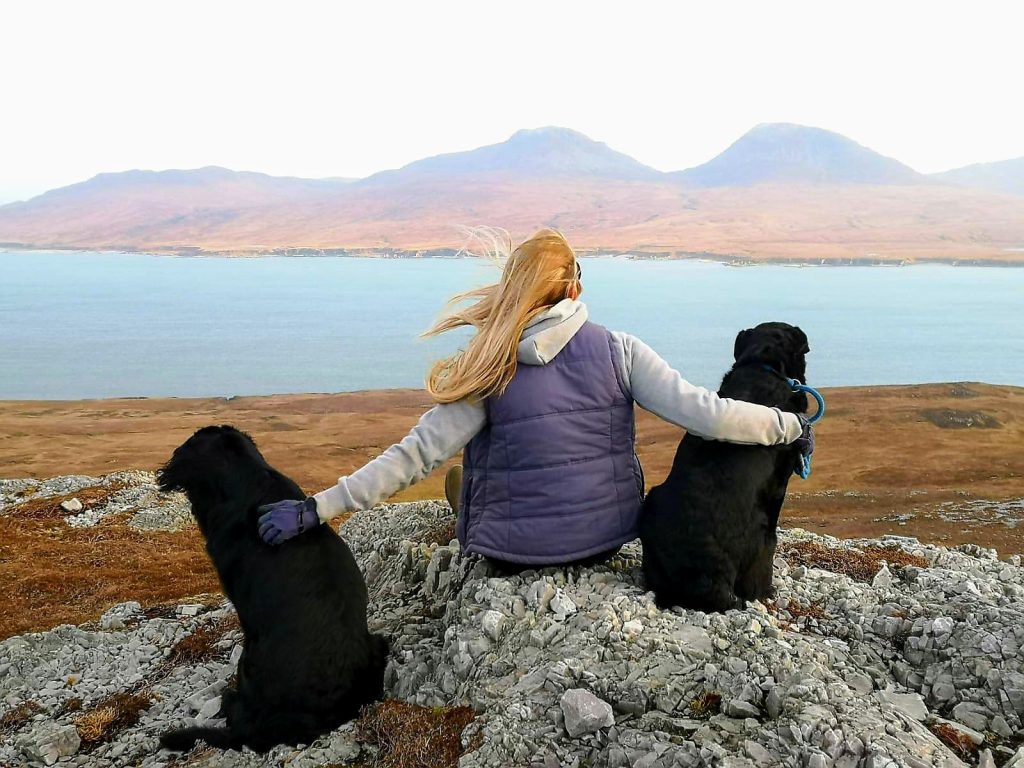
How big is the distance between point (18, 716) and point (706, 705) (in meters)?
4.74

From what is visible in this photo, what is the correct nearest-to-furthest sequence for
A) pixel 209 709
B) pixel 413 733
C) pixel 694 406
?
pixel 413 733
pixel 694 406
pixel 209 709

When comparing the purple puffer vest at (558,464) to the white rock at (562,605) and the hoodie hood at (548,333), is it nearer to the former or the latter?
the hoodie hood at (548,333)

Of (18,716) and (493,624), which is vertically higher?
(493,624)

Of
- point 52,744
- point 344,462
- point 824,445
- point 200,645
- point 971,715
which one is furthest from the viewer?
point 824,445

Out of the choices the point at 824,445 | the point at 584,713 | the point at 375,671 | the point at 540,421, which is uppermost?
the point at 540,421

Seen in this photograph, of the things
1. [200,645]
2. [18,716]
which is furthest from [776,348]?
[18,716]

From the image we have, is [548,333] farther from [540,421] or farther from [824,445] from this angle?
[824,445]

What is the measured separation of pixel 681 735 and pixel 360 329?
93.0 m

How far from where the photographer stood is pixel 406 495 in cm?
2152

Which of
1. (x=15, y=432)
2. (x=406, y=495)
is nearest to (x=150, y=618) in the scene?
(x=406, y=495)

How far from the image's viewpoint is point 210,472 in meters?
4.70

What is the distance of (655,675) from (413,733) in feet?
4.20

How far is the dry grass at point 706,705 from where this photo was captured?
3.60m

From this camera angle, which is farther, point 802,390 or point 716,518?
point 802,390
